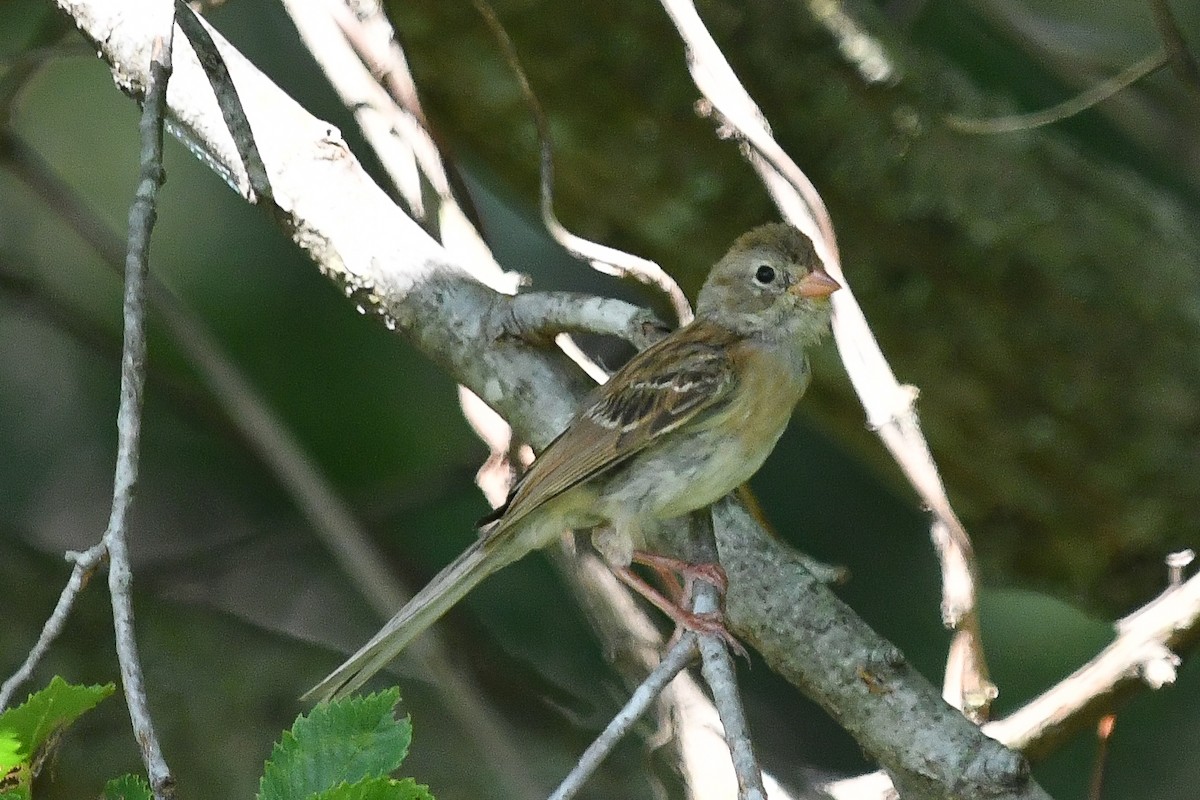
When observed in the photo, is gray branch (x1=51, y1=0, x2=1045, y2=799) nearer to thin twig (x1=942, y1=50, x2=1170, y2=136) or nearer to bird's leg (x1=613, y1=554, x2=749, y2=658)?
bird's leg (x1=613, y1=554, x2=749, y2=658)

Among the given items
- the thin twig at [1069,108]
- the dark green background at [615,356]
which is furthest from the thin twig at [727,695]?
the thin twig at [1069,108]

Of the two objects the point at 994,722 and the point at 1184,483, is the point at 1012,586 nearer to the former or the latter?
the point at 1184,483

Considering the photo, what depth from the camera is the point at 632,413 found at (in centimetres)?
309

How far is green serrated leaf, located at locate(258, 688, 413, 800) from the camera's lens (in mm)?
1856

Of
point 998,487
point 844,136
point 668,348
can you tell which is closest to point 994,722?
point 668,348

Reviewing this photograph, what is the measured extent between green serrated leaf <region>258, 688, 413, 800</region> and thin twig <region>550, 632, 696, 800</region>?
0.21 metres

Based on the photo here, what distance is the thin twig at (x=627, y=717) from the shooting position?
188 centimetres

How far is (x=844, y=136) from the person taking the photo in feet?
13.8

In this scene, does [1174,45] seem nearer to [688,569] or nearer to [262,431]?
[688,569]

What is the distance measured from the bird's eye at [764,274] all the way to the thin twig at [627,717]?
51.0 inches

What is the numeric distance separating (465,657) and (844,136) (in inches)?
67.7

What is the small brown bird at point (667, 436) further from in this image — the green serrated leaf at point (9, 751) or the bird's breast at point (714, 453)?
the green serrated leaf at point (9, 751)

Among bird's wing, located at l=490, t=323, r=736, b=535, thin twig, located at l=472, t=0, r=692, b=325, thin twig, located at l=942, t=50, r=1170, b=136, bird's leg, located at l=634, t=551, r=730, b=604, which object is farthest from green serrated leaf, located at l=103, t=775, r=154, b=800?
thin twig, located at l=942, t=50, r=1170, b=136

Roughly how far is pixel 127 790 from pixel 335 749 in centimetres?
30
